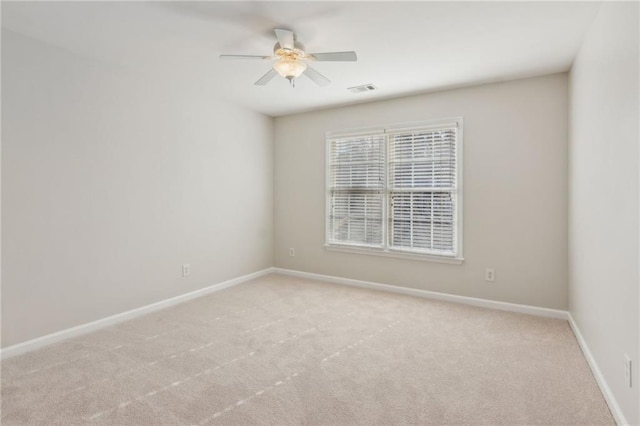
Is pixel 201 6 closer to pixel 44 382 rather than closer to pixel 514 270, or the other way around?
pixel 44 382

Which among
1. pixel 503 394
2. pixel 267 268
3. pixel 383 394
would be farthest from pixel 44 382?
pixel 267 268

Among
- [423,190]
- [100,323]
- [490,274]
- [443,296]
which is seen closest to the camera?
[100,323]

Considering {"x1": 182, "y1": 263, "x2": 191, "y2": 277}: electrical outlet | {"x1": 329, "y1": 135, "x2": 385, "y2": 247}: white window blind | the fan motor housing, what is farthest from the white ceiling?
{"x1": 182, "y1": 263, "x2": 191, "y2": 277}: electrical outlet

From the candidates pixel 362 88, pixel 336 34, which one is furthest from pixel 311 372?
pixel 362 88

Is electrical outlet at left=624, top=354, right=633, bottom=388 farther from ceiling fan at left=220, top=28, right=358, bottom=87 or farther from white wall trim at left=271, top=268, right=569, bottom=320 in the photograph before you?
ceiling fan at left=220, top=28, right=358, bottom=87

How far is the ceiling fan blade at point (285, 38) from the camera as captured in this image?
93.5 inches

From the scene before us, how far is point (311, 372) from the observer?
7.77 ft

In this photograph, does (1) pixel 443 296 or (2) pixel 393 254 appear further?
(2) pixel 393 254

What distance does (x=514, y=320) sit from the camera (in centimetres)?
334

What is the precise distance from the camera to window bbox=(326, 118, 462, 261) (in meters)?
3.97

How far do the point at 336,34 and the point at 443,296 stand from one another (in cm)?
301

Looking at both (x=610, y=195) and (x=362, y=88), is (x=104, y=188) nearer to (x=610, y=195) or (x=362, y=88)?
(x=362, y=88)

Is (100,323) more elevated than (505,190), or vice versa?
(505,190)

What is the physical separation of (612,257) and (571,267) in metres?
1.43
